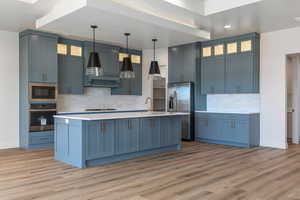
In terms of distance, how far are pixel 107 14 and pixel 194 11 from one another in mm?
1686

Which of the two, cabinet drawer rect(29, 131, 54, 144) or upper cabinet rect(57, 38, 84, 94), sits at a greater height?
upper cabinet rect(57, 38, 84, 94)

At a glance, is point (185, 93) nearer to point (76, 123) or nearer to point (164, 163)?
point (164, 163)

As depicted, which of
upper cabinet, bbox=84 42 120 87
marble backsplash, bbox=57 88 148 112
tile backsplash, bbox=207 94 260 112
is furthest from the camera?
upper cabinet, bbox=84 42 120 87

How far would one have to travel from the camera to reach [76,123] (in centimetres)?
441

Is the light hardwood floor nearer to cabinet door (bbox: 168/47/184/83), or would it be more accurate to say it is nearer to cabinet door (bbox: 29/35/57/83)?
cabinet door (bbox: 29/35/57/83)

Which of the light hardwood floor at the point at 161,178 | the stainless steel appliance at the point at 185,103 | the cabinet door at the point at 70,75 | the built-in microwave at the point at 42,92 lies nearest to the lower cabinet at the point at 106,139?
the light hardwood floor at the point at 161,178

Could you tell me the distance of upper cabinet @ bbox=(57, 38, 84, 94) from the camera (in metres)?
6.87

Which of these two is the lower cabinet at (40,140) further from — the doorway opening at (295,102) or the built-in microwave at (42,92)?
the doorway opening at (295,102)

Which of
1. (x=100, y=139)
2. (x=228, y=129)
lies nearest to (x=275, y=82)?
(x=228, y=129)

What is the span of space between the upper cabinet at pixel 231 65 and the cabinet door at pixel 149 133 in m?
2.44

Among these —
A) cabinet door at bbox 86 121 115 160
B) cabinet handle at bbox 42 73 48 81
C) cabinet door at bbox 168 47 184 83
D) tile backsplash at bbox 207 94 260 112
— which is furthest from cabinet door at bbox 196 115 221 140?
cabinet handle at bbox 42 73 48 81

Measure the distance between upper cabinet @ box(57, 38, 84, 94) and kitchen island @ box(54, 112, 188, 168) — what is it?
227cm

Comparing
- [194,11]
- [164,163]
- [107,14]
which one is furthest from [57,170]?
[194,11]

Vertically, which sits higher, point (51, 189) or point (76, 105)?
point (76, 105)
